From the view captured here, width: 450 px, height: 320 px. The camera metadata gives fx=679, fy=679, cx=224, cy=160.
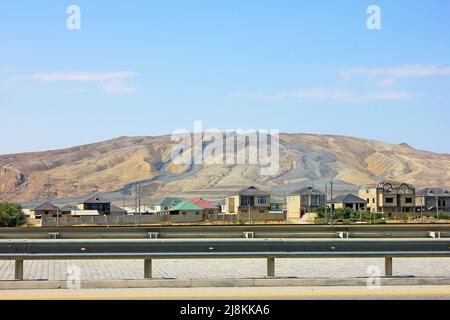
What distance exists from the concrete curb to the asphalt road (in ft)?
0.85

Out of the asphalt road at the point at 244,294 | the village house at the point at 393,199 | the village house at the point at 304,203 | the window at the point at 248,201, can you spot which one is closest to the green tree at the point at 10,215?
the window at the point at 248,201

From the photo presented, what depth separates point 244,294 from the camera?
38.0 ft

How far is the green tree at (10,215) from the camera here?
94.8 metres

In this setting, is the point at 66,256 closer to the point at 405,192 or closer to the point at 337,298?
the point at 337,298

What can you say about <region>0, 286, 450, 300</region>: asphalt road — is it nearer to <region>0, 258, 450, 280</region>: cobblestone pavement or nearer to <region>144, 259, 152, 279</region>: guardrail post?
<region>144, 259, 152, 279</region>: guardrail post

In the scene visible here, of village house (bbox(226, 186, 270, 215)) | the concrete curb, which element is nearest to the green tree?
village house (bbox(226, 186, 270, 215))

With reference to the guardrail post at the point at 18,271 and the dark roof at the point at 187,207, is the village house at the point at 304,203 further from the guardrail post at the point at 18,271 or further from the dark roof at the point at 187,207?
the guardrail post at the point at 18,271

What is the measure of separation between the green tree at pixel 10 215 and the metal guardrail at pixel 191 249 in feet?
276

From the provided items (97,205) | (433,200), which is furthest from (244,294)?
(433,200)

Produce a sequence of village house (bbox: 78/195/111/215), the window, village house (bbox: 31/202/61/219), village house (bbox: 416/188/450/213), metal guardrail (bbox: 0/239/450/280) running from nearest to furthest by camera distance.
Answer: metal guardrail (bbox: 0/239/450/280)
village house (bbox: 31/202/61/219)
the window
village house (bbox: 416/188/450/213)
village house (bbox: 78/195/111/215)

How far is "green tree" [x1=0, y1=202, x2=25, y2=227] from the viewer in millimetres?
94750

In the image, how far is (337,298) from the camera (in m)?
11.3
